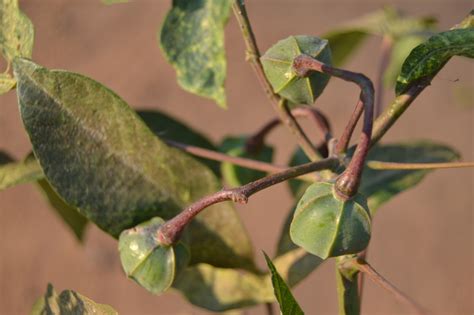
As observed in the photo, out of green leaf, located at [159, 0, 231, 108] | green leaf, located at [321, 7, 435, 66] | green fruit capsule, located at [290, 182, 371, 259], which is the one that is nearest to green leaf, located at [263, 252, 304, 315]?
green fruit capsule, located at [290, 182, 371, 259]

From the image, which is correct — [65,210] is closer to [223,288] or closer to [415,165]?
[223,288]

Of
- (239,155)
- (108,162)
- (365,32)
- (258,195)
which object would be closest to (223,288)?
(239,155)

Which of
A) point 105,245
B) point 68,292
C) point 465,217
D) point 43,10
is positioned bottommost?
point 465,217

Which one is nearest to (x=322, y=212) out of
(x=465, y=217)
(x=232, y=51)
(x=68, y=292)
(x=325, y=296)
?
(x=68, y=292)

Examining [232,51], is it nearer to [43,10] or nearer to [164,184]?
[43,10]

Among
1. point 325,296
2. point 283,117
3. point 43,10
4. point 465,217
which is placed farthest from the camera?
point 43,10

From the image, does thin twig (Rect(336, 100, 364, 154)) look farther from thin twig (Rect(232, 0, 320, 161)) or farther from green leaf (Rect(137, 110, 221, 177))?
green leaf (Rect(137, 110, 221, 177))
